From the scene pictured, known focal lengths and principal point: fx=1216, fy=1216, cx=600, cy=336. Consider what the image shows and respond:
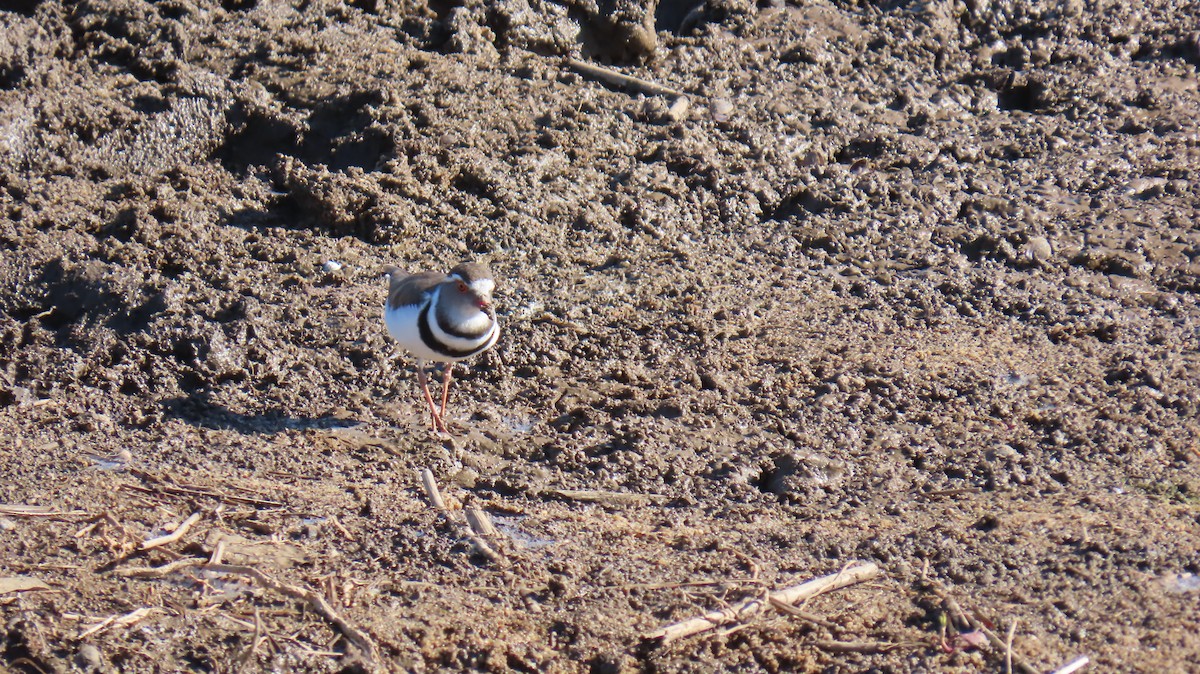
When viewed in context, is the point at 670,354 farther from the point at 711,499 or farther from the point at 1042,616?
the point at 1042,616

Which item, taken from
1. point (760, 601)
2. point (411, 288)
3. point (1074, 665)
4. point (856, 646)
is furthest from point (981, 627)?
point (411, 288)

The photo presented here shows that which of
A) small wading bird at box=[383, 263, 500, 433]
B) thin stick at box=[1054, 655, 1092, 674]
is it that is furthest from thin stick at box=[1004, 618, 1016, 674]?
small wading bird at box=[383, 263, 500, 433]

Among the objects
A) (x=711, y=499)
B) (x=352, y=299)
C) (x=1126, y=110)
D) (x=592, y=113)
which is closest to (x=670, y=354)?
(x=711, y=499)

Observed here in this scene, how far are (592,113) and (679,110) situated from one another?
530 mm

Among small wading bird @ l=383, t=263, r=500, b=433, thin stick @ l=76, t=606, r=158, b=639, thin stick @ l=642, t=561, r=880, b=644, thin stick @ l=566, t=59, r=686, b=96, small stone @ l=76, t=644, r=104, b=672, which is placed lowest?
small stone @ l=76, t=644, r=104, b=672

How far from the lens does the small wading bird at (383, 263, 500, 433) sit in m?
5.02

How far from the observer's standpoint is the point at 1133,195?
23.3ft

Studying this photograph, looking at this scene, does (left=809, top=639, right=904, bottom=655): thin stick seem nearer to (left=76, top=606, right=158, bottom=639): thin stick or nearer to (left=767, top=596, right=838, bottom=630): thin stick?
(left=767, top=596, right=838, bottom=630): thin stick

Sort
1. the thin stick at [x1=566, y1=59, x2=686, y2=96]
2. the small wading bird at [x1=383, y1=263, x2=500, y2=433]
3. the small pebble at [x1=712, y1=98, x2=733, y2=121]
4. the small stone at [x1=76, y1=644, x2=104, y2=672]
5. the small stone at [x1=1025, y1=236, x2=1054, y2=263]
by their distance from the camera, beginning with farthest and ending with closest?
the thin stick at [x1=566, y1=59, x2=686, y2=96], the small pebble at [x1=712, y1=98, x2=733, y2=121], the small stone at [x1=1025, y1=236, x2=1054, y2=263], the small wading bird at [x1=383, y1=263, x2=500, y2=433], the small stone at [x1=76, y1=644, x2=104, y2=672]

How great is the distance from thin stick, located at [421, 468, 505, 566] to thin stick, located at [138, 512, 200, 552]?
2.74ft

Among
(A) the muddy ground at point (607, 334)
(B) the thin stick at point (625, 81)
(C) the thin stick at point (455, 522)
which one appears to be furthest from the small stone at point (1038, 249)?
(C) the thin stick at point (455, 522)

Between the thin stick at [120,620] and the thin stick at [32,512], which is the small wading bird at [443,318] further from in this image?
the thin stick at [120,620]

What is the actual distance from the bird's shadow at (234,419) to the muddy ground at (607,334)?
0.02 metres

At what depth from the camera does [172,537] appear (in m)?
4.01
